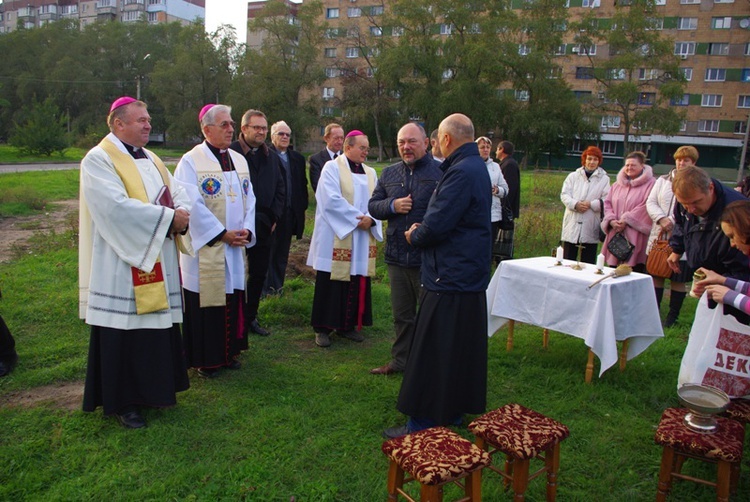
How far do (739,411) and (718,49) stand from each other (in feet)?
179

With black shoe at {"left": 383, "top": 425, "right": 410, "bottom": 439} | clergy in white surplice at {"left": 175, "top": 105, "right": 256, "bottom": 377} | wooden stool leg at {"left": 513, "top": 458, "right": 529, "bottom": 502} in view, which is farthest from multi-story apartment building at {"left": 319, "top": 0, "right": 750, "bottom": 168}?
wooden stool leg at {"left": 513, "top": 458, "right": 529, "bottom": 502}

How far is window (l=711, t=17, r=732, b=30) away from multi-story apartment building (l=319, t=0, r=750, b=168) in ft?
0.14

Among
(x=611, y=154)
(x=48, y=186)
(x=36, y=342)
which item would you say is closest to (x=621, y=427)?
(x=36, y=342)

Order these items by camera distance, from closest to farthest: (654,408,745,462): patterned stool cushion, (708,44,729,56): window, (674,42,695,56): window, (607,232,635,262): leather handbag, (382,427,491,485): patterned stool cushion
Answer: (382,427,491,485): patterned stool cushion, (654,408,745,462): patterned stool cushion, (607,232,635,262): leather handbag, (708,44,729,56): window, (674,42,695,56): window

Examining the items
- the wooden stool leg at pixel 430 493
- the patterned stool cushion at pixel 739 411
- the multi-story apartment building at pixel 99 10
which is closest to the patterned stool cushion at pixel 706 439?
the patterned stool cushion at pixel 739 411

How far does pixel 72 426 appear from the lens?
4027 mm

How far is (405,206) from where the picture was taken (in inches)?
180

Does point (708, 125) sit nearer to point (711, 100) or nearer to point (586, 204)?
point (711, 100)

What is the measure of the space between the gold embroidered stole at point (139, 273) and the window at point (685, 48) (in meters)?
55.6

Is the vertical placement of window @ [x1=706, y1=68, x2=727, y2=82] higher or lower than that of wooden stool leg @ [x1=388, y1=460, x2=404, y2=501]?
higher

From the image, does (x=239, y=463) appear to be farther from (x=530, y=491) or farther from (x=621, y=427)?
(x=621, y=427)

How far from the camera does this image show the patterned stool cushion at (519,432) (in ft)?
9.75

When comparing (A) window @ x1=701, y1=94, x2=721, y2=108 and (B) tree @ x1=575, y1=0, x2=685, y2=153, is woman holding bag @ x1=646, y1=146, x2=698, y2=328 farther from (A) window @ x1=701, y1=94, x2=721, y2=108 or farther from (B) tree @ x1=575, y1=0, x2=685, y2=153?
(A) window @ x1=701, y1=94, x2=721, y2=108

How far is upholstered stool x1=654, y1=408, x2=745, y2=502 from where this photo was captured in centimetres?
308
